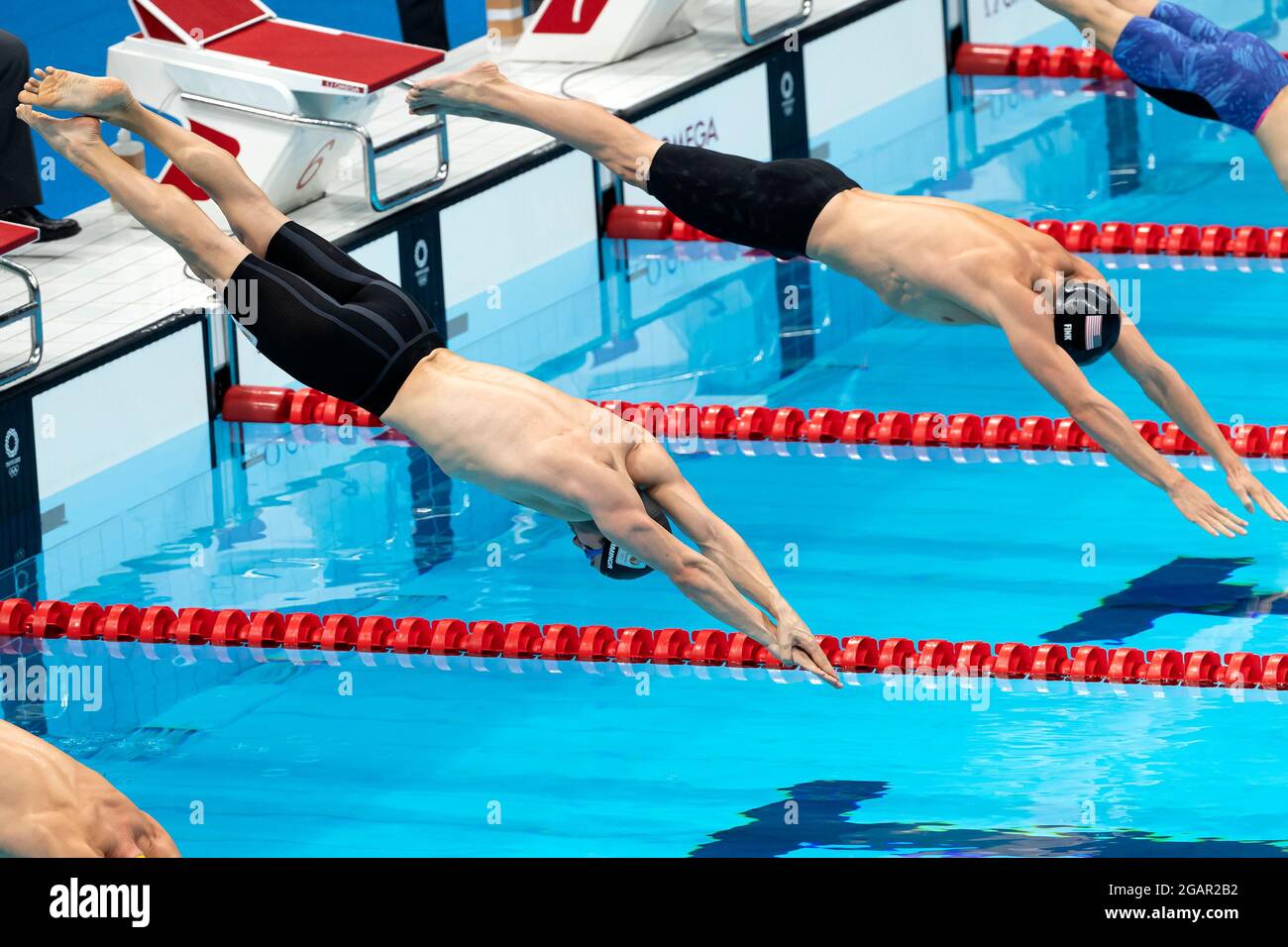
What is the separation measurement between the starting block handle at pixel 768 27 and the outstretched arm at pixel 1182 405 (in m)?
4.76

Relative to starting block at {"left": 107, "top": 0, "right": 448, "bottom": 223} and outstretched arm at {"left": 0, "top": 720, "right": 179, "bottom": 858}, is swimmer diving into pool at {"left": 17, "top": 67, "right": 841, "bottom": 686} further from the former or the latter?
starting block at {"left": 107, "top": 0, "right": 448, "bottom": 223}

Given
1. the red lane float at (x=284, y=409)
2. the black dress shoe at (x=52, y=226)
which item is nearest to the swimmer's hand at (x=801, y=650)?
the red lane float at (x=284, y=409)

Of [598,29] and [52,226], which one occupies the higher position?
[598,29]

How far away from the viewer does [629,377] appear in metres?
8.80

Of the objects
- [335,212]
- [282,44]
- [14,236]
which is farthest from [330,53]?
[14,236]

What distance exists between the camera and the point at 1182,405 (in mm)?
6031

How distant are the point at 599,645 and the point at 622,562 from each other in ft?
3.40

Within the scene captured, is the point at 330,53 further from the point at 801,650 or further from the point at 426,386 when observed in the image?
the point at 801,650

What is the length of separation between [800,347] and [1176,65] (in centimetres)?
221

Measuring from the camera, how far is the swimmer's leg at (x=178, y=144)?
5.97 m

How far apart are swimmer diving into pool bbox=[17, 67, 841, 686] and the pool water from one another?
0.70 meters

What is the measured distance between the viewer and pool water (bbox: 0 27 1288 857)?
19.5 feet
